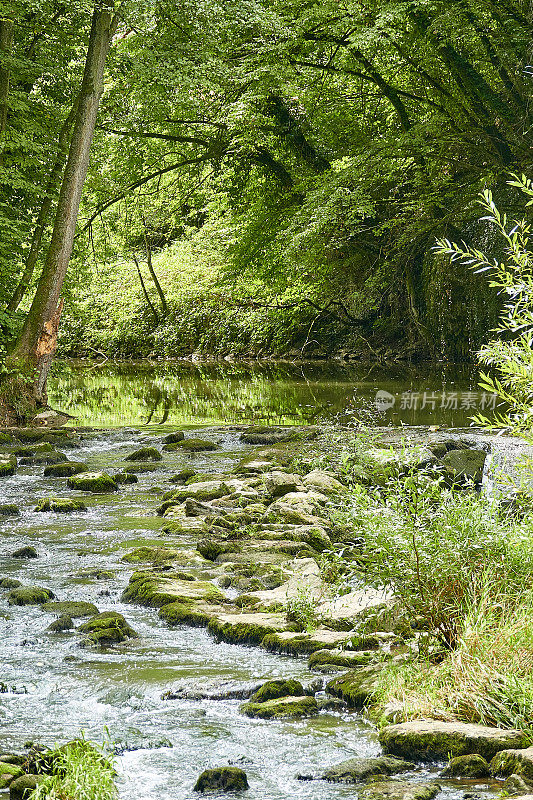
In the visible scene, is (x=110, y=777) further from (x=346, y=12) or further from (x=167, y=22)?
(x=346, y=12)

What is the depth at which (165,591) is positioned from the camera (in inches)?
268

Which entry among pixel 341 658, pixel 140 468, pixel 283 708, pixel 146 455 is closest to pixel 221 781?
pixel 283 708

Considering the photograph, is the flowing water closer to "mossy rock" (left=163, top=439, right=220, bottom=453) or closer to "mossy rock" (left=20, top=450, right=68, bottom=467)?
"mossy rock" (left=20, top=450, right=68, bottom=467)

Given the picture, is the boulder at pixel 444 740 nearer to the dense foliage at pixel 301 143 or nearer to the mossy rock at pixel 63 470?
the mossy rock at pixel 63 470

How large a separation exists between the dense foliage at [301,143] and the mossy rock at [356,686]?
1201 centimetres

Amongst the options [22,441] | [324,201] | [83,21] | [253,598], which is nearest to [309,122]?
[324,201]

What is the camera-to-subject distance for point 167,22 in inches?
669

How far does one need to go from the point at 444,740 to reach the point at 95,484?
757 cm

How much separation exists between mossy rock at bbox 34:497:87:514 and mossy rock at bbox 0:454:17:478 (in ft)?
7.31

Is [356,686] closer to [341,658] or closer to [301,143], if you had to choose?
[341,658]

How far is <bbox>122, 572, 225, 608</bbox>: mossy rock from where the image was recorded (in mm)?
6676

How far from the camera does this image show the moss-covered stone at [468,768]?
391 centimetres

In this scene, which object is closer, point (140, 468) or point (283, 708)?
point (283, 708)

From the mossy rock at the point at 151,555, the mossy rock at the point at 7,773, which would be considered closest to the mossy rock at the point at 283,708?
the mossy rock at the point at 7,773
